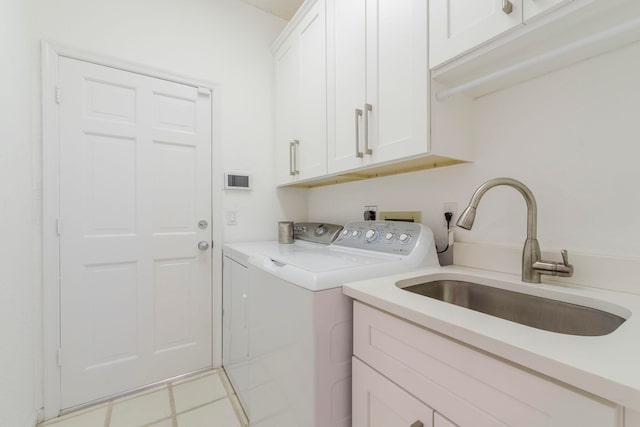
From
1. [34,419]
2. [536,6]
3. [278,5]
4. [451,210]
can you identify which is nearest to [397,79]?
[536,6]

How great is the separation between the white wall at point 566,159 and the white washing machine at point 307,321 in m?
0.32

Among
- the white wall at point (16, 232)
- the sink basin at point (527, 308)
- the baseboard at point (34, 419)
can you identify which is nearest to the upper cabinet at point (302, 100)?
the sink basin at point (527, 308)

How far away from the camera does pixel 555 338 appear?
1.75 feet

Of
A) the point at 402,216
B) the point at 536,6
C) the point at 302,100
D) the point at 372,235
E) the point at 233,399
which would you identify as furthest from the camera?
the point at 302,100

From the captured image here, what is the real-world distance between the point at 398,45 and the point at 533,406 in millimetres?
1217

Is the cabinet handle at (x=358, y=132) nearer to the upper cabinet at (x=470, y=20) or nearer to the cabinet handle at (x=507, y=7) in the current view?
the upper cabinet at (x=470, y=20)

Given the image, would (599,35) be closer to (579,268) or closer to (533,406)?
(579,268)

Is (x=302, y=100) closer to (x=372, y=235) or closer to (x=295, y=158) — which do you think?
(x=295, y=158)

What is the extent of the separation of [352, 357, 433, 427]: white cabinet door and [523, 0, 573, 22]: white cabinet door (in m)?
1.08

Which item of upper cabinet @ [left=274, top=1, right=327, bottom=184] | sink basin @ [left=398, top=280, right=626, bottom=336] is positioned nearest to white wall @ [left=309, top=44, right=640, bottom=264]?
sink basin @ [left=398, top=280, right=626, bottom=336]

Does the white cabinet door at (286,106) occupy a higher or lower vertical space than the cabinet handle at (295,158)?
higher

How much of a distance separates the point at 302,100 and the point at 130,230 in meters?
1.39

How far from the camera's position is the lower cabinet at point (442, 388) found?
1.54 feet

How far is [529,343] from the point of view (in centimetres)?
52
